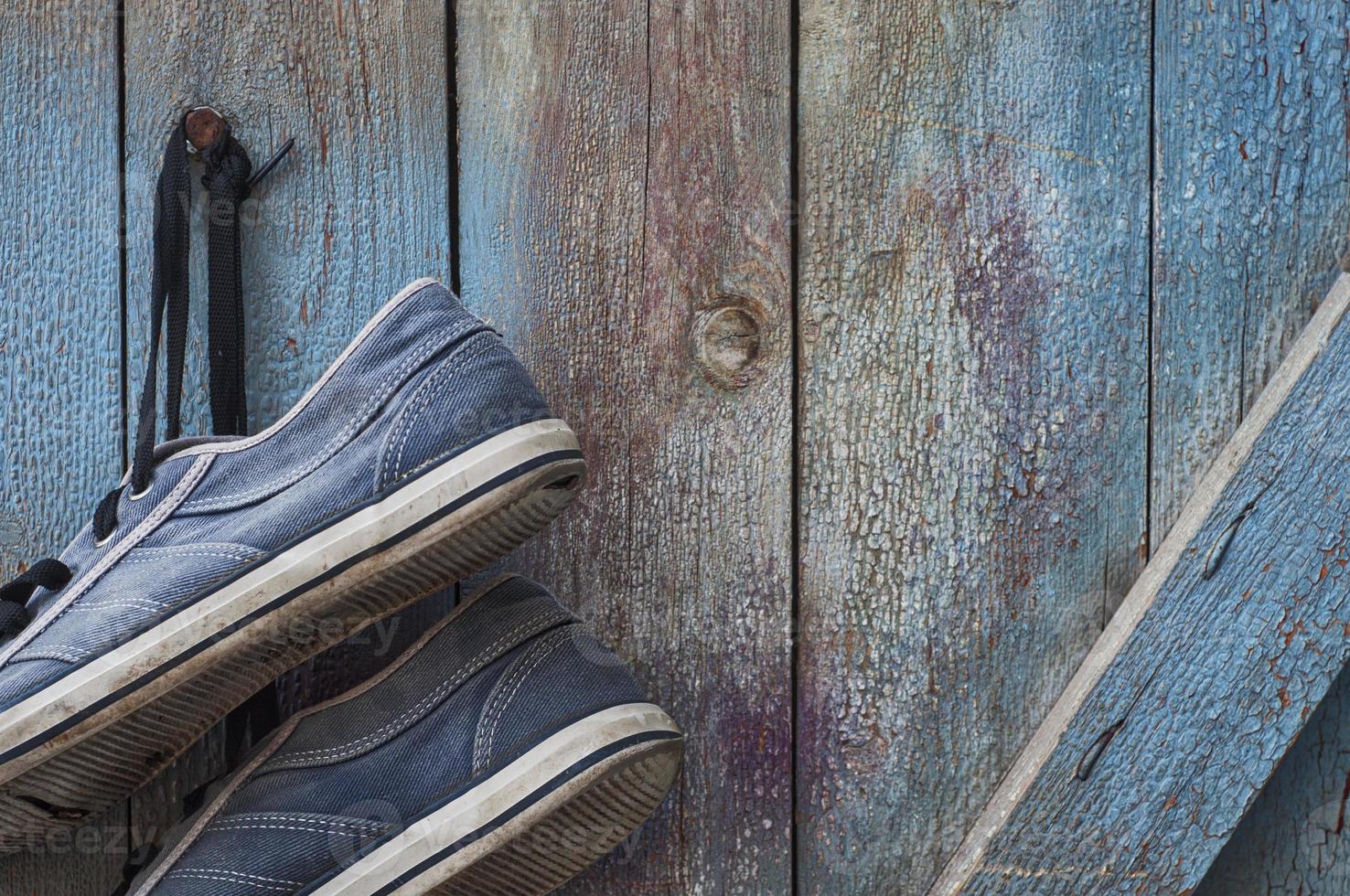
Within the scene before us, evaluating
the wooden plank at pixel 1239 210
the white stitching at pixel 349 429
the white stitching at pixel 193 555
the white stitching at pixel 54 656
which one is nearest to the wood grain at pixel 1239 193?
the wooden plank at pixel 1239 210

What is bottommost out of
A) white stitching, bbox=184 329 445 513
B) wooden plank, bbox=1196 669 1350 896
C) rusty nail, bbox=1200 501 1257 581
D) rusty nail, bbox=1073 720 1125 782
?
wooden plank, bbox=1196 669 1350 896

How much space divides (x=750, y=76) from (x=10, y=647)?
695 mm

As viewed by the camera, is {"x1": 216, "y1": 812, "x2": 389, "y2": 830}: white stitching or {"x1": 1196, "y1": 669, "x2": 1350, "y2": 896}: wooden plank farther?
{"x1": 1196, "y1": 669, "x2": 1350, "y2": 896}: wooden plank

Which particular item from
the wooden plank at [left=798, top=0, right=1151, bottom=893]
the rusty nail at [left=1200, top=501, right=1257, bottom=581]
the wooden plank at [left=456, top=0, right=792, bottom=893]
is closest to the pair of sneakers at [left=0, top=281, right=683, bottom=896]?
the wooden plank at [left=456, top=0, right=792, bottom=893]

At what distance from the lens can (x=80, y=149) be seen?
29.2 inches

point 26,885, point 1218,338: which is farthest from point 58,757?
point 1218,338

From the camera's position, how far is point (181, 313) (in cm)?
70

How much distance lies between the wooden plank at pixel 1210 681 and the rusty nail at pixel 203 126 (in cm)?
81

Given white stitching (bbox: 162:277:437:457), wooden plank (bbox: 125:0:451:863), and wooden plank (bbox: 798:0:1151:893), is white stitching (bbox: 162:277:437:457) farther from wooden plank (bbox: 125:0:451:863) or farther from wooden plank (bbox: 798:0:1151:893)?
wooden plank (bbox: 798:0:1151:893)

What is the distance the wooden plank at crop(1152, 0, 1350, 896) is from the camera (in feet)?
2.37

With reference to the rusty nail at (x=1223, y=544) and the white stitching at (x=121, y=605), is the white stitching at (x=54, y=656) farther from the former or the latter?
the rusty nail at (x=1223, y=544)

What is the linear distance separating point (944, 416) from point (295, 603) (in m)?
0.51

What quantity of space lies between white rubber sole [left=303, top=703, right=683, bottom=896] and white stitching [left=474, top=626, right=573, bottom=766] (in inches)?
1.0

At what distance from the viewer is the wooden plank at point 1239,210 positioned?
0.72 metres
